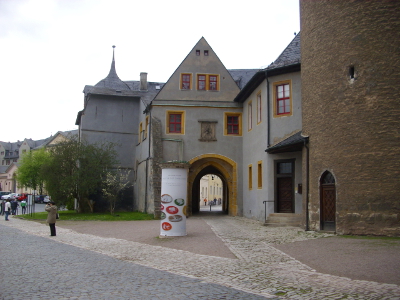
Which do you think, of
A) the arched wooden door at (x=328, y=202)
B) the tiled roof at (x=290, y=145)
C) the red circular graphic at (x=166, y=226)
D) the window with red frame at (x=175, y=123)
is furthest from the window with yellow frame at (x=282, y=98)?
the red circular graphic at (x=166, y=226)

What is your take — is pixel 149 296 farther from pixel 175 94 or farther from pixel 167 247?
pixel 175 94

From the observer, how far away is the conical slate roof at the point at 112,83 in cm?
3886

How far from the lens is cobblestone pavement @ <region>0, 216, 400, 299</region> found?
7355mm

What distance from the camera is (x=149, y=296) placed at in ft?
23.3

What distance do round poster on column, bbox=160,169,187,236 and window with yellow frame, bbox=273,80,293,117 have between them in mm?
8869

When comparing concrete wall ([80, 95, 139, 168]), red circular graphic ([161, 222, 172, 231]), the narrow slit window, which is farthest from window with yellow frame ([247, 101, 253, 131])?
red circular graphic ([161, 222, 172, 231])

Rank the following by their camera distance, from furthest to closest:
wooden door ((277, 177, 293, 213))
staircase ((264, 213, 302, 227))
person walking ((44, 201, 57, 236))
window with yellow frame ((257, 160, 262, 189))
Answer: window with yellow frame ((257, 160, 262, 189)), wooden door ((277, 177, 293, 213)), staircase ((264, 213, 302, 227)), person walking ((44, 201, 57, 236))

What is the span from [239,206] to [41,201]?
41385 mm

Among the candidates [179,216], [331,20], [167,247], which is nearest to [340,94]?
[331,20]

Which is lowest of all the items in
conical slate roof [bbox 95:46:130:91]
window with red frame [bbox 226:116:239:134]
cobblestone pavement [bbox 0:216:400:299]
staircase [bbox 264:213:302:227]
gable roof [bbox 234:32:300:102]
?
cobblestone pavement [bbox 0:216:400:299]

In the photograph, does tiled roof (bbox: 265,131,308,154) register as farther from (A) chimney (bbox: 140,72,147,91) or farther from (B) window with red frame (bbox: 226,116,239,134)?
(A) chimney (bbox: 140,72,147,91)

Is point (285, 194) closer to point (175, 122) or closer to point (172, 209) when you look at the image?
point (172, 209)

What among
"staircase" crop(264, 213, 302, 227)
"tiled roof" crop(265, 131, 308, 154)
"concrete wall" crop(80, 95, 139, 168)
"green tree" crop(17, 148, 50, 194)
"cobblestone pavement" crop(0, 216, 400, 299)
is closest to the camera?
"cobblestone pavement" crop(0, 216, 400, 299)

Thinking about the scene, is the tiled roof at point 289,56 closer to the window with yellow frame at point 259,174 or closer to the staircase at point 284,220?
the window with yellow frame at point 259,174
